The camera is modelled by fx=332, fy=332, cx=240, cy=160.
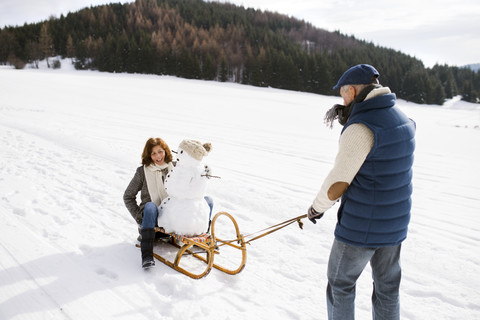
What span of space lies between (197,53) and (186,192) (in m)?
61.2

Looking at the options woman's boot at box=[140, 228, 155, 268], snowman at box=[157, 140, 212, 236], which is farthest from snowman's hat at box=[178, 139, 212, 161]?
woman's boot at box=[140, 228, 155, 268]

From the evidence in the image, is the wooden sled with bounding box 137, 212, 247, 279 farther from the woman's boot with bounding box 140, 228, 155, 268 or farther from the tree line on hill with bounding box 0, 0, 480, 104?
the tree line on hill with bounding box 0, 0, 480, 104

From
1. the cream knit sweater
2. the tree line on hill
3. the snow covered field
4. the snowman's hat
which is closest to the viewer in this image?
the cream knit sweater

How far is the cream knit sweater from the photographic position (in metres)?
1.94

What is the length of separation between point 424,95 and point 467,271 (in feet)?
208

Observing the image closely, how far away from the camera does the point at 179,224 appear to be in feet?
11.1

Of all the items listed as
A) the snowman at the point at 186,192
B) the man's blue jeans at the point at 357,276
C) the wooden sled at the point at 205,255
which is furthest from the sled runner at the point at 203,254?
the man's blue jeans at the point at 357,276

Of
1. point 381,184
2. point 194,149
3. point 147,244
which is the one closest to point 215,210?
point 147,244

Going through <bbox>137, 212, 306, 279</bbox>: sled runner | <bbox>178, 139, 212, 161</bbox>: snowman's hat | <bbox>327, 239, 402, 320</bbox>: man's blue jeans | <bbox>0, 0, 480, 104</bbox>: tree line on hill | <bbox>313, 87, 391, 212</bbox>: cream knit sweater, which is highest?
<bbox>0, 0, 480, 104</bbox>: tree line on hill

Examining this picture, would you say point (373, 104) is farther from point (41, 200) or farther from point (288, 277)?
point (41, 200)

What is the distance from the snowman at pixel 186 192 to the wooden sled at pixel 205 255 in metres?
0.11

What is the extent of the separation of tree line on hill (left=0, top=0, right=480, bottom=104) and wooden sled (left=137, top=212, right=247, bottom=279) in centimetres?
5089

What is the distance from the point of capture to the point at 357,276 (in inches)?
86.8

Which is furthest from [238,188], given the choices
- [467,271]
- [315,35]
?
[315,35]
